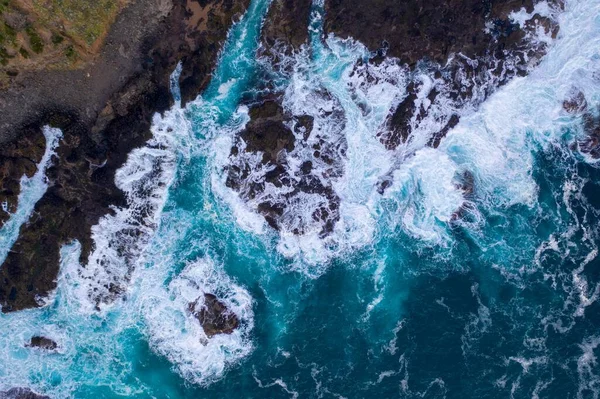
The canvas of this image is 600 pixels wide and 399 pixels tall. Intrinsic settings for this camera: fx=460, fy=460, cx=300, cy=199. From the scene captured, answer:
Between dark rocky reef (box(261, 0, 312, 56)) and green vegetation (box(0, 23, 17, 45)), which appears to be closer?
green vegetation (box(0, 23, 17, 45))

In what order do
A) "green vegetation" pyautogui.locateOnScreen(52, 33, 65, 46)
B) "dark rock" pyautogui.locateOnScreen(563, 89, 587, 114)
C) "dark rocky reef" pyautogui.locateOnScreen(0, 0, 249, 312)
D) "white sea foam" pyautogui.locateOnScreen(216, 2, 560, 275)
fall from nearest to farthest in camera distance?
1. "green vegetation" pyautogui.locateOnScreen(52, 33, 65, 46)
2. "dark rocky reef" pyautogui.locateOnScreen(0, 0, 249, 312)
3. "white sea foam" pyautogui.locateOnScreen(216, 2, 560, 275)
4. "dark rock" pyautogui.locateOnScreen(563, 89, 587, 114)

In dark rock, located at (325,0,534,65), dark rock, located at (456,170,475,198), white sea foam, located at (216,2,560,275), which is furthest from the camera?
dark rock, located at (456,170,475,198)

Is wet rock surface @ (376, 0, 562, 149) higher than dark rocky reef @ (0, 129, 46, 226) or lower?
higher

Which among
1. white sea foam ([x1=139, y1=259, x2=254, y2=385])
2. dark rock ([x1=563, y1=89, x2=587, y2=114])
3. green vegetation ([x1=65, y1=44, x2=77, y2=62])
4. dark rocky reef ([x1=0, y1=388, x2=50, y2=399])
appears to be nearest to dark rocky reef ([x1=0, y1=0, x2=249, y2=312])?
green vegetation ([x1=65, y1=44, x2=77, y2=62])

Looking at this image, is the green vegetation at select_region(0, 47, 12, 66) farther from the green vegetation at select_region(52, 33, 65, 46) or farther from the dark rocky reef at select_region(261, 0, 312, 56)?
the dark rocky reef at select_region(261, 0, 312, 56)

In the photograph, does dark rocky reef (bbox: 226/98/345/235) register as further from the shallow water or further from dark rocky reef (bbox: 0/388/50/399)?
dark rocky reef (bbox: 0/388/50/399)

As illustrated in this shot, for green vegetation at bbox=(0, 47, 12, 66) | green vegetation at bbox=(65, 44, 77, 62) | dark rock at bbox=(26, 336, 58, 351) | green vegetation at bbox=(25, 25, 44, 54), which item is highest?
green vegetation at bbox=(65, 44, 77, 62)

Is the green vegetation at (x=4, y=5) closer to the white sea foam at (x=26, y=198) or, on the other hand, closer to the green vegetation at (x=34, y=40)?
the green vegetation at (x=34, y=40)
